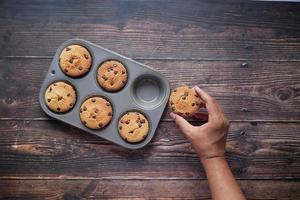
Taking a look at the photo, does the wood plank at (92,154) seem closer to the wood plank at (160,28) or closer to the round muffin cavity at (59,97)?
the round muffin cavity at (59,97)

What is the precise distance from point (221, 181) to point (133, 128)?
339 mm

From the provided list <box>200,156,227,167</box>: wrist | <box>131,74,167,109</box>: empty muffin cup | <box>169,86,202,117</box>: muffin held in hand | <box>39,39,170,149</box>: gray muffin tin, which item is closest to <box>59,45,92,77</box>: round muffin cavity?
<box>39,39,170,149</box>: gray muffin tin

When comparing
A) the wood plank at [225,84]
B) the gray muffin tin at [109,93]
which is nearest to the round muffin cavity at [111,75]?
the gray muffin tin at [109,93]

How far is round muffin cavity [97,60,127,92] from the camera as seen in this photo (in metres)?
1.36

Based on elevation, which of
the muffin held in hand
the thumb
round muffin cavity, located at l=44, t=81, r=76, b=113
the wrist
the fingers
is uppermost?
the muffin held in hand

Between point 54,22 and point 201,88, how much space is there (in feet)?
1.87

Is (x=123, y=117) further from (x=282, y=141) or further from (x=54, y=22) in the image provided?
(x=282, y=141)

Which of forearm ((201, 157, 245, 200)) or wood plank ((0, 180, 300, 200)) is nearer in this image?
forearm ((201, 157, 245, 200))

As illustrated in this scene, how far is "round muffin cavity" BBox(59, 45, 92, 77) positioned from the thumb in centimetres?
34

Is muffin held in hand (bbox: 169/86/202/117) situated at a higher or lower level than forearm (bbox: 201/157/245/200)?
higher

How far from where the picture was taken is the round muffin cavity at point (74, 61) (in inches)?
53.1

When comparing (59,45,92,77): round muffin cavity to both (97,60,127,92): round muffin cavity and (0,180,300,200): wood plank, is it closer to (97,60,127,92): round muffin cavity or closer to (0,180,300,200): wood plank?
(97,60,127,92): round muffin cavity

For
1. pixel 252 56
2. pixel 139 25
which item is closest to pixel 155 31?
pixel 139 25

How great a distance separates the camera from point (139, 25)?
4.71 feet
